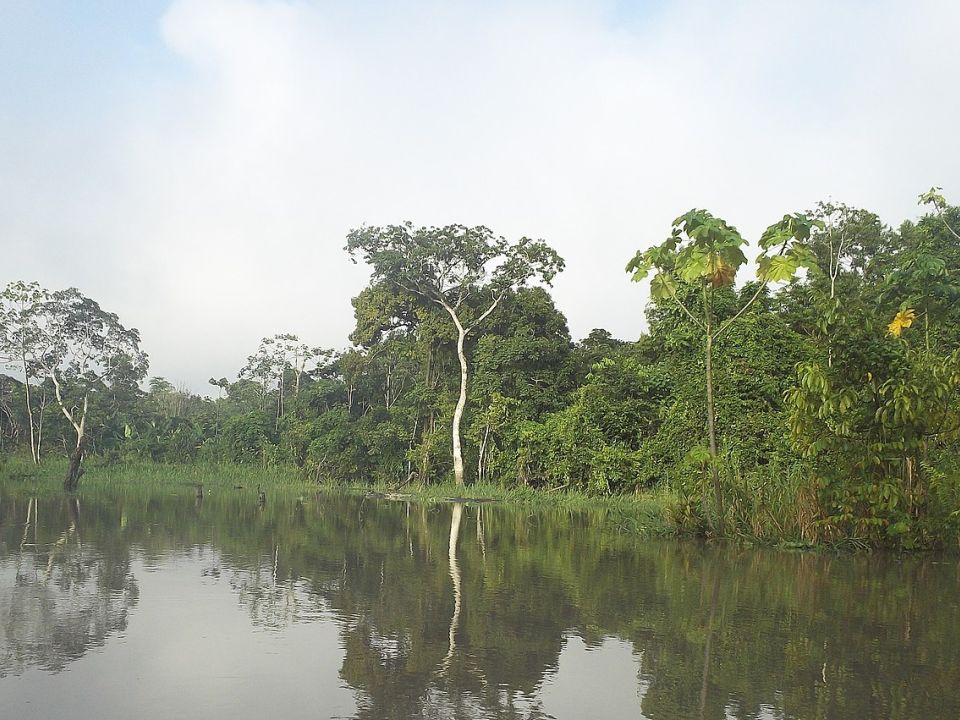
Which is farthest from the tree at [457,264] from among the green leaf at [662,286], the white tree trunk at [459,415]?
the green leaf at [662,286]

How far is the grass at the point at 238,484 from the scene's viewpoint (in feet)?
69.5

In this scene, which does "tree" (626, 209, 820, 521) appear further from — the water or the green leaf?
the water

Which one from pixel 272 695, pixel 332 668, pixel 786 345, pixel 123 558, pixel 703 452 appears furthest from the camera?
pixel 786 345

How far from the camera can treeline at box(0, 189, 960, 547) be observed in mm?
10914

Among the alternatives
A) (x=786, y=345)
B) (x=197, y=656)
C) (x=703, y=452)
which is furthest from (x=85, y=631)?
(x=786, y=345)

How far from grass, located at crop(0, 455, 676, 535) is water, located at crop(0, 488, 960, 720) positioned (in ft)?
22.6

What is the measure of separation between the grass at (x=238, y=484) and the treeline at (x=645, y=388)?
0.98 m

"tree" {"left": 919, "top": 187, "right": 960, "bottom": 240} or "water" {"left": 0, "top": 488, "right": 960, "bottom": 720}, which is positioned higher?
"tree" {"left": 919, "top": 187, "right": 960, "bottom": 240}

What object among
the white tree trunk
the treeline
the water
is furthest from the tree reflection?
the white tree trunk

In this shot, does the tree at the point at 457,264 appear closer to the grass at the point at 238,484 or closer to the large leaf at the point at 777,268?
the grass at the point at 238,484

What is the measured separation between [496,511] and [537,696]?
50.5ft

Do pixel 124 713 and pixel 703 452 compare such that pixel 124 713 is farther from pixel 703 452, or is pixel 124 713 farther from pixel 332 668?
pixel 703 452

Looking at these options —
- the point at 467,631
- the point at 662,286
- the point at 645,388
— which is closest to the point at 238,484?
the point at 645,388

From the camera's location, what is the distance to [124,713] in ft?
13.8
